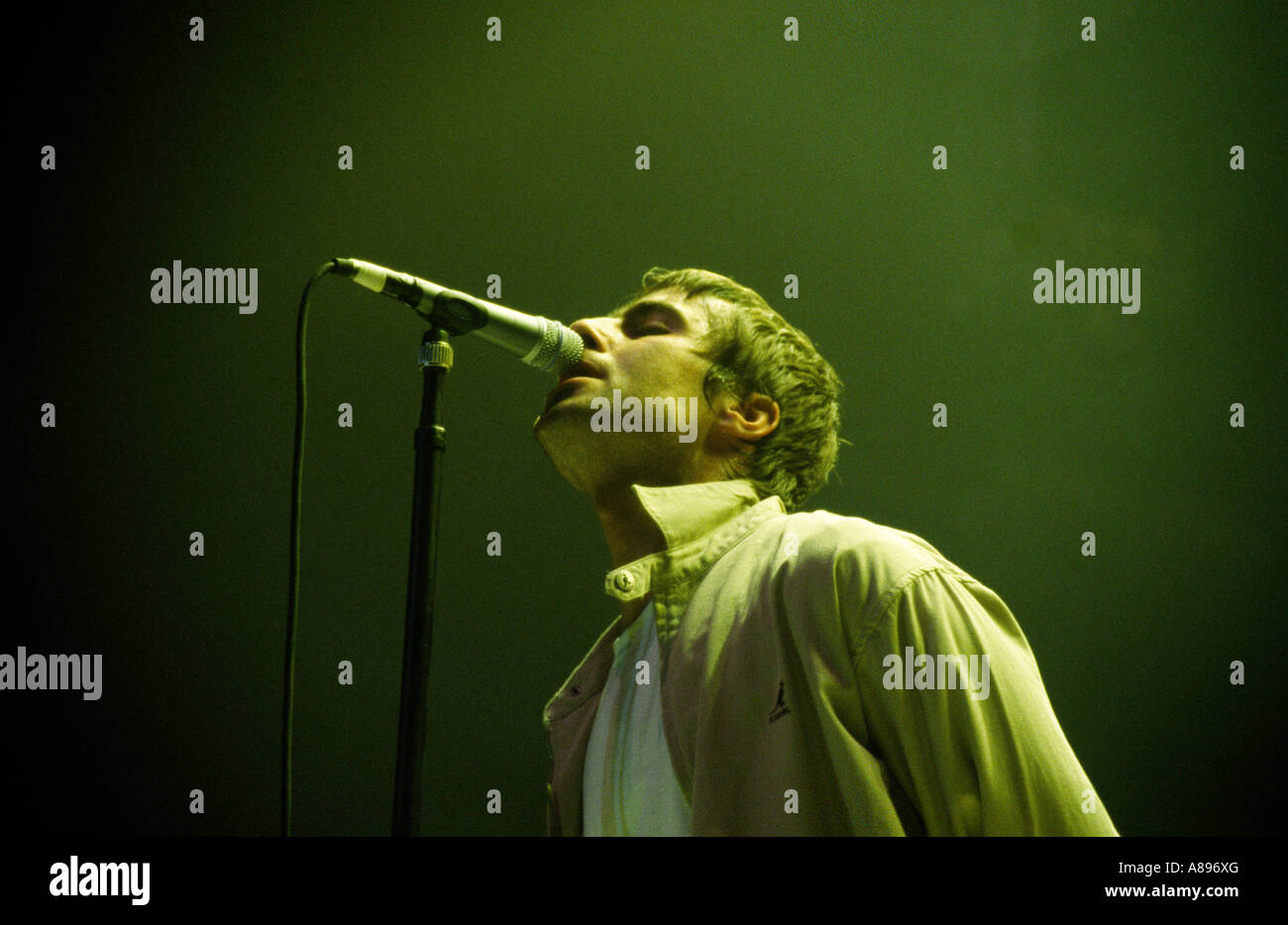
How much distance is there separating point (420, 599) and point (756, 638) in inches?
19.6

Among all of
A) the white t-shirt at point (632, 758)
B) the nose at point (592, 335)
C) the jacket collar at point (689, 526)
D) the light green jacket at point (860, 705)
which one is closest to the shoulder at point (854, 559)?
the light green jacket at point (860, 705)

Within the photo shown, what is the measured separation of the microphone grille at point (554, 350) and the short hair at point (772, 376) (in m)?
0.45

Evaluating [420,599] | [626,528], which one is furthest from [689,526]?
[420,599]

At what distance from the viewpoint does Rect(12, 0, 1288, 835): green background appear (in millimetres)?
1821

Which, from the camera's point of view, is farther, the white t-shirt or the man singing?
the white t-shirt

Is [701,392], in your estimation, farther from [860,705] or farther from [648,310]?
[860,705]

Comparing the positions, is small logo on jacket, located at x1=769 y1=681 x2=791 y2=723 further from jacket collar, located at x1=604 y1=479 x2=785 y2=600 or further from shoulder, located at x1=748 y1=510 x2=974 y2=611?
jacket collar, located at x1=604 y1=479 x2=785 y2=600

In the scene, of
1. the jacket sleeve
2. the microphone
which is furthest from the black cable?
the jacket sleeve

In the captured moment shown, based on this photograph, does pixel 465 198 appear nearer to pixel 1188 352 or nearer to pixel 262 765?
pixel 262 765

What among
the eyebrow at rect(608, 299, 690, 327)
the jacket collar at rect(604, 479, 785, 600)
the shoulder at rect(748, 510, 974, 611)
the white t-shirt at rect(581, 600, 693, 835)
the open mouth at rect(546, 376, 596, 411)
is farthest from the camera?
the eyebrow at rect(608, 299, 690, 327)

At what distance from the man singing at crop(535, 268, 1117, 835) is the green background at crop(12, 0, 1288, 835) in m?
0.16

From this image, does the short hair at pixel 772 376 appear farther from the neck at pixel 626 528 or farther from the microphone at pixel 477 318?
the microphone at pixel 477 318

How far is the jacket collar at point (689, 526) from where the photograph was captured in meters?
1.67
